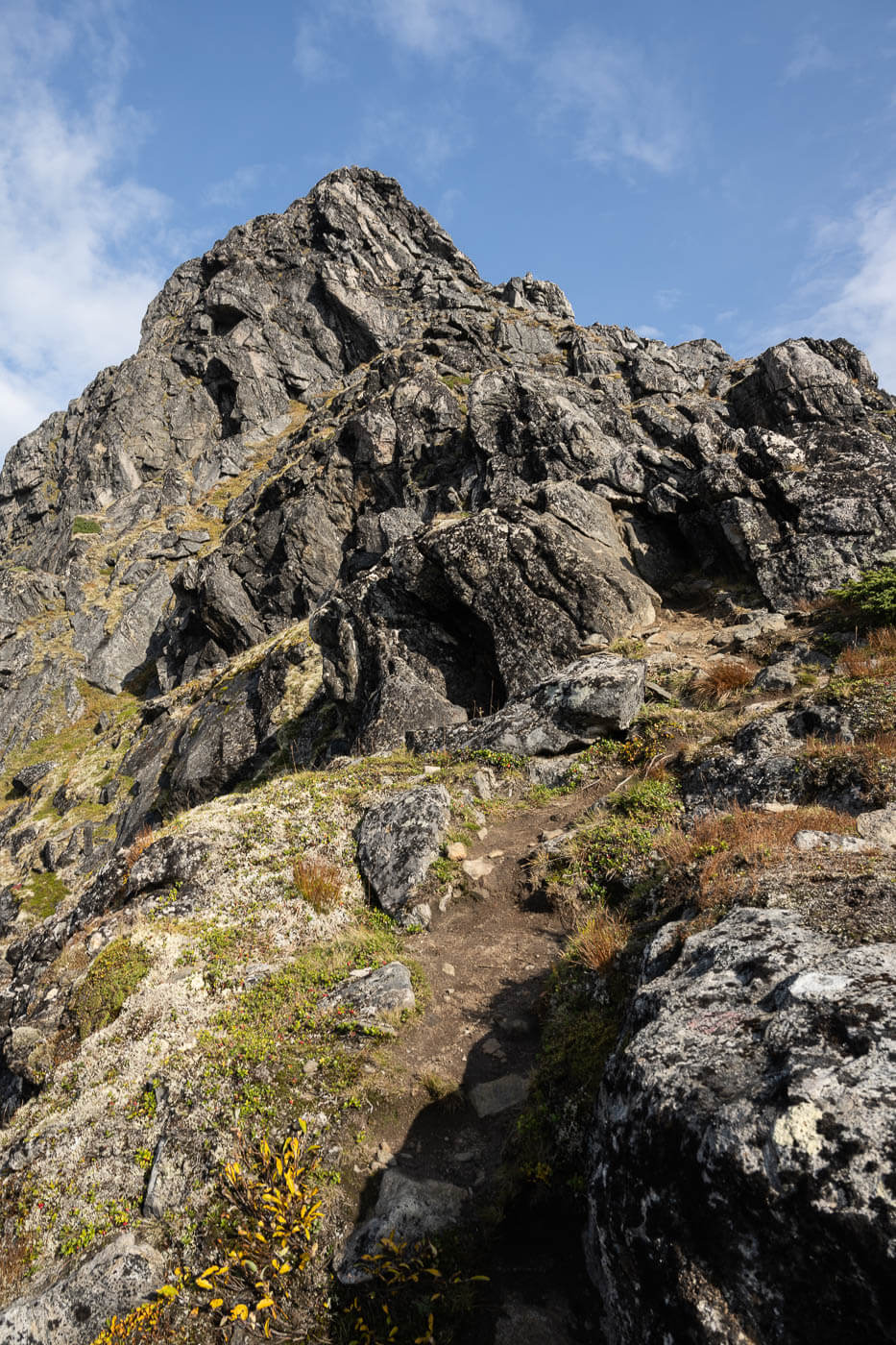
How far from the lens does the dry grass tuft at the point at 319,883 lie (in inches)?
433

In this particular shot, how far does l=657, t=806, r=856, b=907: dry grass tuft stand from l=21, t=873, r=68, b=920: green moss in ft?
133

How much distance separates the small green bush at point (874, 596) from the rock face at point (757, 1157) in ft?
42.5

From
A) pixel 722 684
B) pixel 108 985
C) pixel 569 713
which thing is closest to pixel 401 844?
pixel 108 985

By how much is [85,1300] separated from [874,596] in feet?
61.0

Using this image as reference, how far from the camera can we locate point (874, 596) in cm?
1562

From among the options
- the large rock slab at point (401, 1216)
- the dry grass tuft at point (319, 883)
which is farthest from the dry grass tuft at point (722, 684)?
the large rock slab at point (401, 1216)

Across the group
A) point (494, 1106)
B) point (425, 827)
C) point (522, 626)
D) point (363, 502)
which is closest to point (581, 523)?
point (522, 626)

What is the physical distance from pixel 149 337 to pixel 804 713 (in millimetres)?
139522

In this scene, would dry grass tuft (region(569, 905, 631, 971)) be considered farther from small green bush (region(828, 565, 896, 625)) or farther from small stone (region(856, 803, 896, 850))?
small green bush (region(828, 565, 896, 625))

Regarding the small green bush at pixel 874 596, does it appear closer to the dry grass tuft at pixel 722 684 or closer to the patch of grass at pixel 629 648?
the dry grass tuft at pixel 722 684

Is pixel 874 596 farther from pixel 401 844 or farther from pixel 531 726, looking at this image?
pixel 401 844

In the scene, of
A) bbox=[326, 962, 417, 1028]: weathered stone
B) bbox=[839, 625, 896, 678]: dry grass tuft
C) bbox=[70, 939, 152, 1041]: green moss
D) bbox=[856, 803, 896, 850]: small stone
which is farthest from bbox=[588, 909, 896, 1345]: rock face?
bbox=[839, 625, 896, 678]: dry grass tuft

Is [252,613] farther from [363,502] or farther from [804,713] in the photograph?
[804,713]

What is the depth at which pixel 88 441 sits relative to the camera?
108 metres
